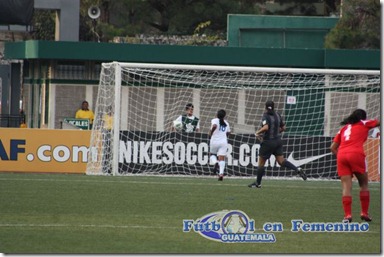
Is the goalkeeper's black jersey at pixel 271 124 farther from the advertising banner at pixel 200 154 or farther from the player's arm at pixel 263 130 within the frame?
the advertising banner at pixel 200 154

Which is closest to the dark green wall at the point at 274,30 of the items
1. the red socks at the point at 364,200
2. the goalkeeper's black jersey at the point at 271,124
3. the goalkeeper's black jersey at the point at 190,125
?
the goalkeeper's black jersey at the point at 190,125

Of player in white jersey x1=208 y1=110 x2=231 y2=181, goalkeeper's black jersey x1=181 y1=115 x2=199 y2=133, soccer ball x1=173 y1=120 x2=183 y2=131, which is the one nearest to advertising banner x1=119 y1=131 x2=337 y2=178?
goalkeeper's black jersey x1=181 y1=115 x2=199 y2=133

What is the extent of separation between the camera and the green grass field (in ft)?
44.5

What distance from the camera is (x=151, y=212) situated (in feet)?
57.3

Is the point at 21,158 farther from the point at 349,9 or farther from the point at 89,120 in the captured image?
the point at 349,9

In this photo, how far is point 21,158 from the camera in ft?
90.3

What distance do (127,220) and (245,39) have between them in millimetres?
29154

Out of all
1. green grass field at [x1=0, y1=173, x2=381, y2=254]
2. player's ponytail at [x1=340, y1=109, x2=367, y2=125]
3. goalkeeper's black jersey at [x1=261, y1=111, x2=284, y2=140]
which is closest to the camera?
green grass field at [x1=0, y1=173, x2=381, y2=254]

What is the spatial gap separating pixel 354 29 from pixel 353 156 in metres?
27.3

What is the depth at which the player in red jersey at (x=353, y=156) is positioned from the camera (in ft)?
54.5

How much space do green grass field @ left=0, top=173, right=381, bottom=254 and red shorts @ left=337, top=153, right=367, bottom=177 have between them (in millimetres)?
766

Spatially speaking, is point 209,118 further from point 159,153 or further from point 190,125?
point 159,153

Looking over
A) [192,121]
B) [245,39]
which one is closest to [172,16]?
[245,39]

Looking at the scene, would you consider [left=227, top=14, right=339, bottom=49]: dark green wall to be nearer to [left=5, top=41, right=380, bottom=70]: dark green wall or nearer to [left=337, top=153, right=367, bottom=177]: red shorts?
[left=5, top=41, right=380, bottom=70]: dark green wall
